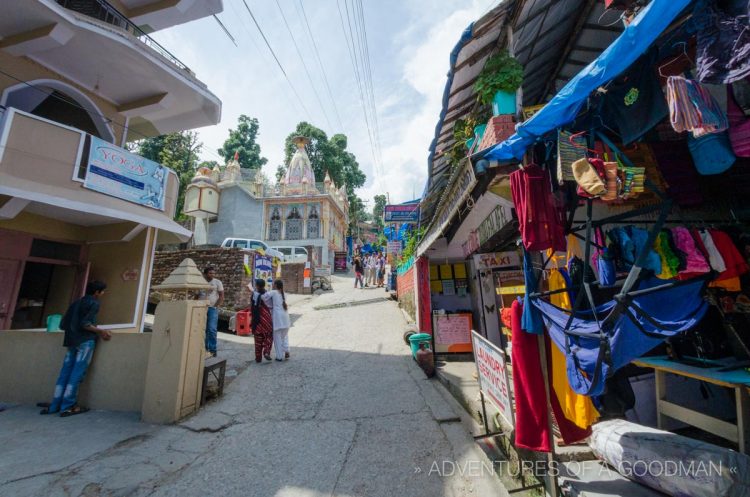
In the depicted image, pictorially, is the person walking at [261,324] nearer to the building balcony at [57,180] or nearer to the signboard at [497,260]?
the building balcony at [57,180]

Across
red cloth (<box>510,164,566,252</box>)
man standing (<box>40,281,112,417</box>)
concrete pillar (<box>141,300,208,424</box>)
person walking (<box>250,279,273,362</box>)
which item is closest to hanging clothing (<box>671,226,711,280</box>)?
red cloth (<box>510,164,566,252</box>)

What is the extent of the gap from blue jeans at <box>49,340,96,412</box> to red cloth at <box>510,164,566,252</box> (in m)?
6.35

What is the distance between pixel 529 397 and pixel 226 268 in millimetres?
12562

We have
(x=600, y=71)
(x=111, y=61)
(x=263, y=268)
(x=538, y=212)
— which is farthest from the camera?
(x=263, y=268)

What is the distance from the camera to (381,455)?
11.6ft

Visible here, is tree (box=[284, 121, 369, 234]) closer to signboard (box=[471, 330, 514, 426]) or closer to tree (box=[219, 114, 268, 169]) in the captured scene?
tree (box=[219, 114, 268, 169])

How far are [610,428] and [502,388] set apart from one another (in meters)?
1.02

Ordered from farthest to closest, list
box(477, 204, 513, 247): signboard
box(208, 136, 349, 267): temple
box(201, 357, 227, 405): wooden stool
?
box(208, 136, 349, 267): temple < box(201, 357, 227, 405): wooden stool < box(477, 204, 513, 247): signboard

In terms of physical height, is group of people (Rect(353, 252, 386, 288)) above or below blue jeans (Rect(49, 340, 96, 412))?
above

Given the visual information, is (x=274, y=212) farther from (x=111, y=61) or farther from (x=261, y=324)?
(x=261, y=324)

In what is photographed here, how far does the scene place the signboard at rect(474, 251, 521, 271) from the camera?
6898mm

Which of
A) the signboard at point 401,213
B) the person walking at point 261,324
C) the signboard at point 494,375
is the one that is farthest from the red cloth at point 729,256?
the signboard at point 401,213

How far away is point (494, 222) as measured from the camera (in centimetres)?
463

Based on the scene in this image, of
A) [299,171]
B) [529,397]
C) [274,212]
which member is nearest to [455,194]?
[529,397]
